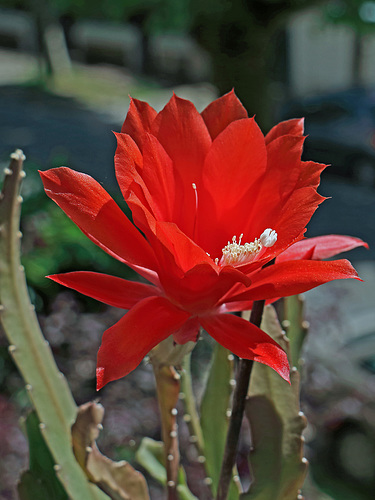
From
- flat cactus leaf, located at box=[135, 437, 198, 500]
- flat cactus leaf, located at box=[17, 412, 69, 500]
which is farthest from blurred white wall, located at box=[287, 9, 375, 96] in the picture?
flat cactus leaf, located at box=[17, 412, 69, 500]

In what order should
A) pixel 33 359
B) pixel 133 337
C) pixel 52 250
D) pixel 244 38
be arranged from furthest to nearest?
pixel 244 38, pixel 52 250, pixel 33 359, pixel 133 337

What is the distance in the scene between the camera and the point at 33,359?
0.76 metres

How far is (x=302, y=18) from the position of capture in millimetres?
12094

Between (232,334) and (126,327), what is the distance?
89mm

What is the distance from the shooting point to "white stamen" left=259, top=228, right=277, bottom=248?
557mm

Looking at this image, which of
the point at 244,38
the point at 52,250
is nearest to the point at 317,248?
the point at 52,250

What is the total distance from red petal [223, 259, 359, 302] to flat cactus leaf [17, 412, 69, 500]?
406 millimetres

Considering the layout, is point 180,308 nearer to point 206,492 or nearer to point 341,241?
point 341,241

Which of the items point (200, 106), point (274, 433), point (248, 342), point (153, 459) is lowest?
point (200, 106)

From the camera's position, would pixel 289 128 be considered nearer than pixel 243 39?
Yes

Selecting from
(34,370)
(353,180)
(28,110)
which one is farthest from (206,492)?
(28,110)

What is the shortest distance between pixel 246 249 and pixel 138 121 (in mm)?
A: 154

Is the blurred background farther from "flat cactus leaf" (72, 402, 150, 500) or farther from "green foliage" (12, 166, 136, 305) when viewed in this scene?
"flat cactus leaf" (72, 402, 150, 500)

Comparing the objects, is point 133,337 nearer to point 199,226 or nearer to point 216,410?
point 199,226
